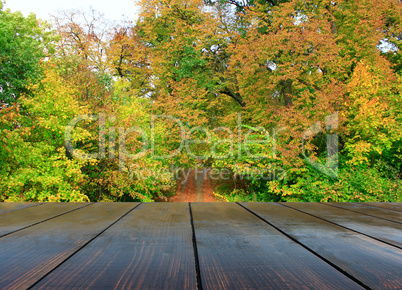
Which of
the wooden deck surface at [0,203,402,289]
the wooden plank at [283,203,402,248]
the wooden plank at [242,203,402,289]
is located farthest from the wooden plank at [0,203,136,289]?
the wooden plank at [283,203,402,248]

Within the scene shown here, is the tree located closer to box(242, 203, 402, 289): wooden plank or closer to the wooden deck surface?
the wooden deck surface

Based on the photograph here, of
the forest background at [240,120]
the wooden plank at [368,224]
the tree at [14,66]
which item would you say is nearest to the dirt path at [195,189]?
the forest background at [240,120]

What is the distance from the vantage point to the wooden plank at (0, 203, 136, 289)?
975 millimetres

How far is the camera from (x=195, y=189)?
48.2ft

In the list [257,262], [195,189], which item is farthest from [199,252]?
[195,189]

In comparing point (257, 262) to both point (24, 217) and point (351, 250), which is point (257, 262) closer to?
point (351, 250)

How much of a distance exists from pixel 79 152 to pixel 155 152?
353 cm

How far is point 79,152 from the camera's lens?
7.64 metres

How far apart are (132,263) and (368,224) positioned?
64.0 inches

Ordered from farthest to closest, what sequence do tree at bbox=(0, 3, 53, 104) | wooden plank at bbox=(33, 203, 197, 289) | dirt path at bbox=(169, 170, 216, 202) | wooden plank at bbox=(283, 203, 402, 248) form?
1. dirt path at bbox=(169, 170, 216, 202)
2. tree at bbox=(0, 3, 53, 104)
3. wooden plank at bbox=(283, 203, 402, 248)
4. wooden plank at bbox=(33, 203, 197, 289)

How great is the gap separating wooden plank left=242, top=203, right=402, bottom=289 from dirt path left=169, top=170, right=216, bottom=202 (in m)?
11.7

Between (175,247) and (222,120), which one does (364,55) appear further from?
(175,247)

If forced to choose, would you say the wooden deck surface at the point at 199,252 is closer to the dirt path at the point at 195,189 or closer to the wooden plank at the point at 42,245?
the wooden plank at the point at 42,245

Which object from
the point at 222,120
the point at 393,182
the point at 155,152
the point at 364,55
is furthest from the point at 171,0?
the point at 393,182
